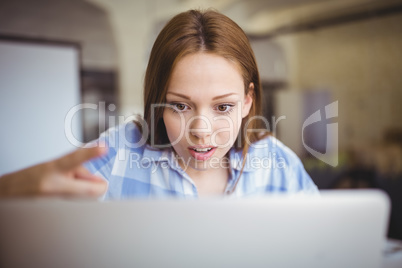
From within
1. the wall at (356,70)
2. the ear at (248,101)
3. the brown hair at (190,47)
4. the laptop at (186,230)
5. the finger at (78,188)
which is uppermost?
the wall at (356,70)

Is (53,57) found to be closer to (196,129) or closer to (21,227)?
(196,129)

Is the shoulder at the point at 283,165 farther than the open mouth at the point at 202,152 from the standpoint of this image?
Yes

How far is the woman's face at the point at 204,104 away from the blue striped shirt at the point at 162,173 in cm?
12

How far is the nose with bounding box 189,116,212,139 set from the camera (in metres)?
0.92

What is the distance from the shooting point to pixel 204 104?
923mm

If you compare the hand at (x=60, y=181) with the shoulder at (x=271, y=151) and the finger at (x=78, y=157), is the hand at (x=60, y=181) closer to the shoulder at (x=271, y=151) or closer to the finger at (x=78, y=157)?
the finger at (x=78, y=157)

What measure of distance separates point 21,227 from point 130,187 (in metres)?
0.60

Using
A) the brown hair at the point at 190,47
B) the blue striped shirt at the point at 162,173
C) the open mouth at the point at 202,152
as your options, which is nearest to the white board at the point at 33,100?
the blue striped shirt at the point at 162,173

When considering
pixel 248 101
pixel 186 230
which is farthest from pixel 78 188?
pixel 248 101

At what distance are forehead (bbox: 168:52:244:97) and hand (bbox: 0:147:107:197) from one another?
15.6 inches

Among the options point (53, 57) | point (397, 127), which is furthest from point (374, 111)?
point (53, 57)

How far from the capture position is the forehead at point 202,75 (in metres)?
0.92

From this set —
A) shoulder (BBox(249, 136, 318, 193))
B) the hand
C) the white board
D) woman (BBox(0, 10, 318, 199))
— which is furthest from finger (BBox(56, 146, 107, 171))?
the white board

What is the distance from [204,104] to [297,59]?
414 cm
